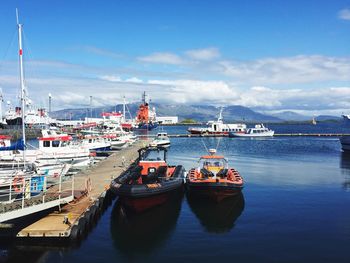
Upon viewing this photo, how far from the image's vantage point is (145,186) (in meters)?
20.5

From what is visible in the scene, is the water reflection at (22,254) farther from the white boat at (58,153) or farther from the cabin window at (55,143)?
the cabin window at (55,143)

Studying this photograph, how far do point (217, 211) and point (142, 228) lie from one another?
540 cm

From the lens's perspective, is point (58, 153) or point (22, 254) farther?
point (58, 153)

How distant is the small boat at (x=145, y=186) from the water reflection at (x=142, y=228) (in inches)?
22.1

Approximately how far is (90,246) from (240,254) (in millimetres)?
6603

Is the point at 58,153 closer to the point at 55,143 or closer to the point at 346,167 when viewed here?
the point at 55,143

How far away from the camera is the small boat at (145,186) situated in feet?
65.8

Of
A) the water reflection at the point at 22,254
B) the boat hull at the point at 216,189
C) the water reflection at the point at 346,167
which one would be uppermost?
the boat hull at the point at 216,189

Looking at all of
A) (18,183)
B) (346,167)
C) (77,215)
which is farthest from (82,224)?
(346,167)

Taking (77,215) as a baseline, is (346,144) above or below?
above

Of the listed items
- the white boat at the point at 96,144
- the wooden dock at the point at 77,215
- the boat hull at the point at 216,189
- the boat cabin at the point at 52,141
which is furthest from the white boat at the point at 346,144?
the wooden dock at the point at 77,215

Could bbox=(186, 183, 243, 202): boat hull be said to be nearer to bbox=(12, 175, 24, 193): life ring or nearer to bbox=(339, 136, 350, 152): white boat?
bbox=(12, 175, 24, 193): life ring

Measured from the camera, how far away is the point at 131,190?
64.9 ft

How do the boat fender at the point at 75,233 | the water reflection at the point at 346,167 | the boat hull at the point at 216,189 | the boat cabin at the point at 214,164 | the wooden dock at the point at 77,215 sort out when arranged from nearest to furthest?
1. the wooden dock at the point at 77,215
2. the boat fender at the point at 75,233
3. the boat hull at the point at 216,189
4. the boat cabin at the point at 214,164
5. the water reflection at the point at 346,167
